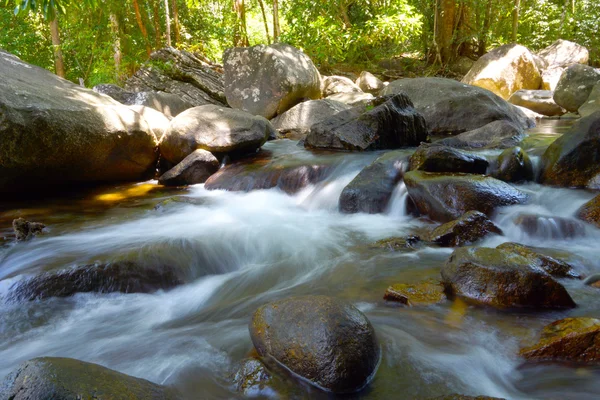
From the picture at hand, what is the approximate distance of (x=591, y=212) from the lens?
4.27m

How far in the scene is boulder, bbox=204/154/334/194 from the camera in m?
6.57

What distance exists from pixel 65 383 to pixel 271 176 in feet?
17.3

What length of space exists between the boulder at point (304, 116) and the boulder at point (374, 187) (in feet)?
15.7

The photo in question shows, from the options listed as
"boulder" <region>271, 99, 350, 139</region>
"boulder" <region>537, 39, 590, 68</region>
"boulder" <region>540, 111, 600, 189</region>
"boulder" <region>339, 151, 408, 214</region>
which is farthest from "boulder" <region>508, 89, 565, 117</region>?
"boulder" <region>339, 151, 408, 214</region>

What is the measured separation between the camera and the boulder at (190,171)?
7199 mm

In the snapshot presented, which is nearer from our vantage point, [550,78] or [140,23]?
[550,78]

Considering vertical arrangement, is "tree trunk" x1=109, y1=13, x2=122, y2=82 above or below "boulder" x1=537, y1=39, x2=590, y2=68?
above

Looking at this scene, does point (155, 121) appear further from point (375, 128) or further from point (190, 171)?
point (375, 128)

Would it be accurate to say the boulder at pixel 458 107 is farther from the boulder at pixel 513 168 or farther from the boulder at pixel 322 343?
the boulder at pixel 322 343

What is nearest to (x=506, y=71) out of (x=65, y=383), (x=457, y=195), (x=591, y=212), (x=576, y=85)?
(x=576, y=85)

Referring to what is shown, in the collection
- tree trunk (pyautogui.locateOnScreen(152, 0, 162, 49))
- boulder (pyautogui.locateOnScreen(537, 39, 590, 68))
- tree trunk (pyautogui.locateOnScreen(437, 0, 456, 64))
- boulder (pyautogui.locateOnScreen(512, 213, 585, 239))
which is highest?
tree trunk (pyautogui.locateOnScreen(152, 0, 162, 49))

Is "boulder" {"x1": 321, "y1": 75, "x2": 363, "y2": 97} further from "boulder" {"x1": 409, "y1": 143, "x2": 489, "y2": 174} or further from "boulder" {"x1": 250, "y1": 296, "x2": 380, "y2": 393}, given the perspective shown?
"boulder" {"x1": 250, "y1": 296, "x2": 380, "y2": 393}

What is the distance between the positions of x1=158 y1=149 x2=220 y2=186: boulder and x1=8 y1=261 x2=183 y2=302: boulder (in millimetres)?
3624

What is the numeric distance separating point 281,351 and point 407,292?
1.25m
